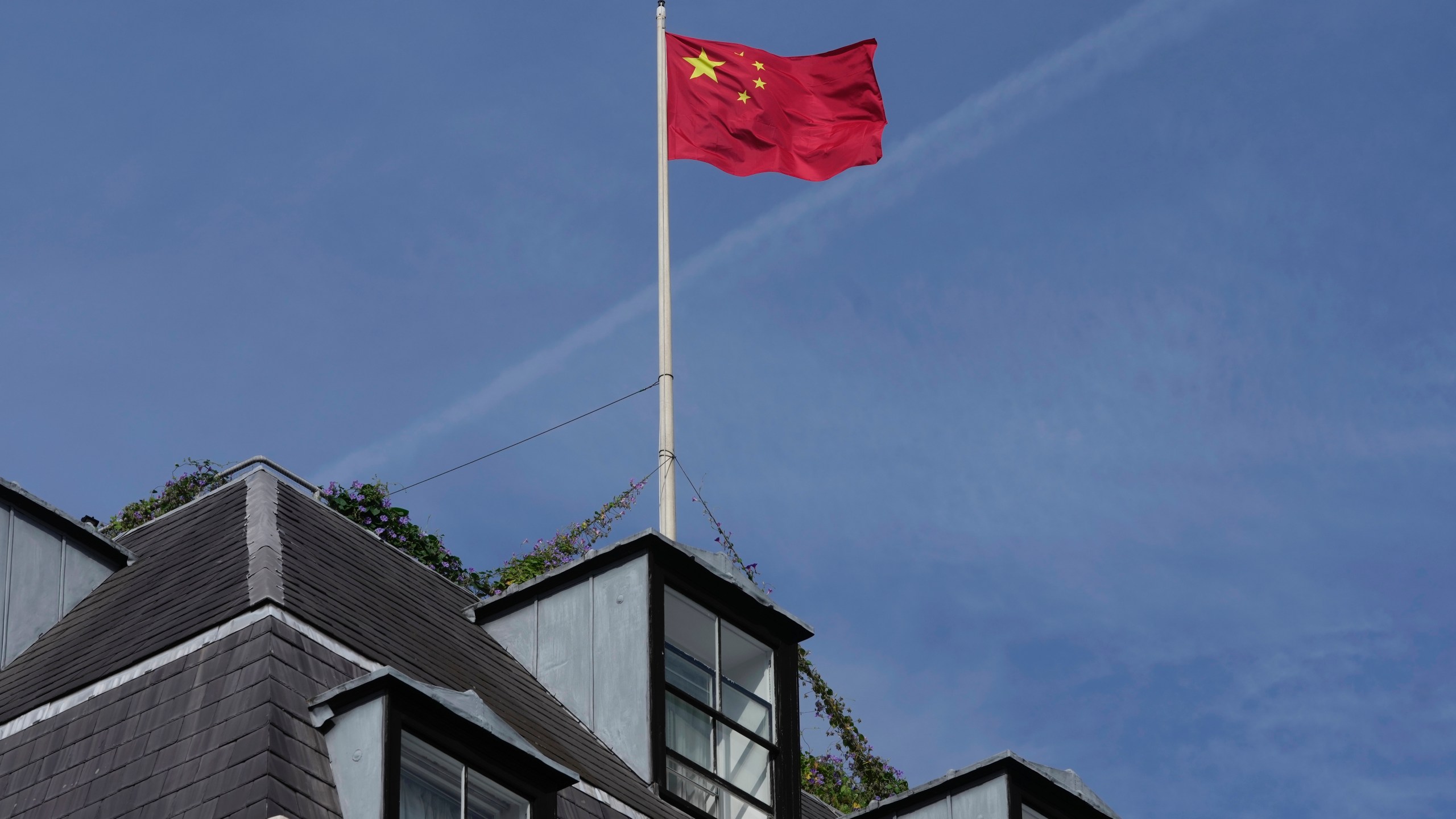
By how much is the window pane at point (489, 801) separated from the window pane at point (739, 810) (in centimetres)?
406

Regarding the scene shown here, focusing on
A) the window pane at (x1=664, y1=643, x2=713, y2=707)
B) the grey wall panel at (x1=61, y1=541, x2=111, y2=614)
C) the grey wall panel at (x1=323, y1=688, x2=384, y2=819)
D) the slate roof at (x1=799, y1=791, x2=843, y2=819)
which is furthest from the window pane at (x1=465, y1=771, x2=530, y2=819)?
the slate roof at (x1=799, y1=791, x2=843, y2=819)

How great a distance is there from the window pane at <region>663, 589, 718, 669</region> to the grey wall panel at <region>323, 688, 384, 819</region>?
497 centimetres

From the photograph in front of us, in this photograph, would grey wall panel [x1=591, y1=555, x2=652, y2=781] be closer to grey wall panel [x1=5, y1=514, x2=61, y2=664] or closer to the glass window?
the glass window

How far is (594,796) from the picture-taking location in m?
15.8

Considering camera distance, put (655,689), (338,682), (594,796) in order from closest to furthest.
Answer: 1. (338,682)
2. (594,796)
3. (655,689)

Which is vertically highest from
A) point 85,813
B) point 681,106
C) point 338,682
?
point 681,106

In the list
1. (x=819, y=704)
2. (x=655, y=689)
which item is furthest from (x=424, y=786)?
(x=819, y=704)

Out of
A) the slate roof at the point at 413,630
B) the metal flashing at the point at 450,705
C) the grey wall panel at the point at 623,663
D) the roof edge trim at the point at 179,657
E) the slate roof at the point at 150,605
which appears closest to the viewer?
the metal flashing at the point at 450,705

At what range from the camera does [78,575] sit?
58.1ft

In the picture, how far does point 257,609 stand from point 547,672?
403 centimetres

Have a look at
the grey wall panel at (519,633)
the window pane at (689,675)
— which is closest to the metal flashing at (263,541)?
the grey wall panel at (519,633)

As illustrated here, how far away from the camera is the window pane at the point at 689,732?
693 inches

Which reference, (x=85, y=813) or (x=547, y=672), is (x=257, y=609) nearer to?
(x=85, y=813)

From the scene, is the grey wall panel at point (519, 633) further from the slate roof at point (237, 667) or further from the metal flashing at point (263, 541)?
the metal flashing at point (263, 541)
